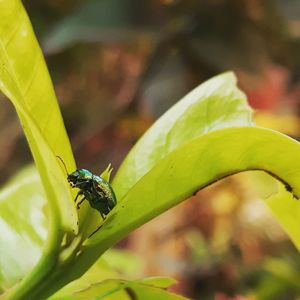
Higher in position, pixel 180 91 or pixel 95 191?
pixel 180 91

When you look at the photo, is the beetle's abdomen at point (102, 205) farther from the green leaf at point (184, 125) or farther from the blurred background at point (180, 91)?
the blurred background at point (180, 91)

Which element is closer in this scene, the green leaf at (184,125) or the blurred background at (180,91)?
the green leaf at (184,125)

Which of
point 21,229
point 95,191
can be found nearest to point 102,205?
point 95,191

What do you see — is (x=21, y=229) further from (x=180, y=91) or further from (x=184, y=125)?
(x=180, y=91)

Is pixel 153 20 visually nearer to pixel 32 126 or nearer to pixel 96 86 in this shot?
pixel 96 86

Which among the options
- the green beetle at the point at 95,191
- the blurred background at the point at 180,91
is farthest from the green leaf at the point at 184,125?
the blurred background at the point at 180,91
